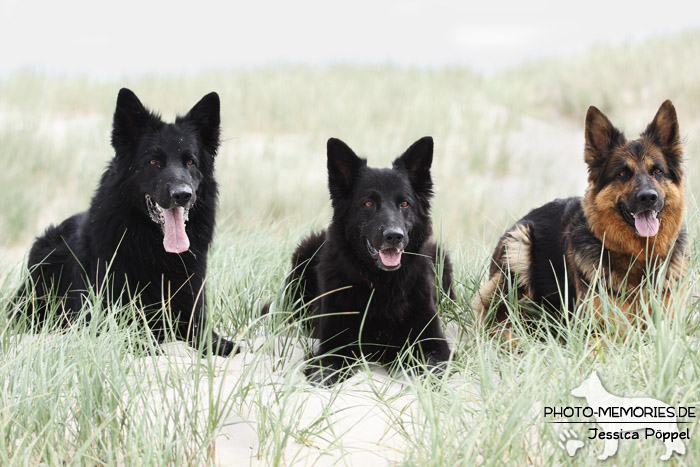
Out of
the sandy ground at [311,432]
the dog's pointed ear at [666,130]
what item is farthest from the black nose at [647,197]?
the sandy ground at [311,432]

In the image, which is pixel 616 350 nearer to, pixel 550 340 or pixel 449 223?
pixel 550 340

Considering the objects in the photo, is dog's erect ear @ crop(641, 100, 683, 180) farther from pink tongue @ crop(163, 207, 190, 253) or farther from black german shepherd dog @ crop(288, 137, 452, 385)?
pink tongue @ crop(163, 207, 190, 253)

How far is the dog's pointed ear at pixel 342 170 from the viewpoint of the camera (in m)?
4.01

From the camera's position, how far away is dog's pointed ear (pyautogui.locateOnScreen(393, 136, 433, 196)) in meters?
4.04

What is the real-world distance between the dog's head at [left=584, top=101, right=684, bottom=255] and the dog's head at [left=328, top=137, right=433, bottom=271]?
3.47ft

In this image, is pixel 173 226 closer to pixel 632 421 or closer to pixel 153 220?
pixel 153 220

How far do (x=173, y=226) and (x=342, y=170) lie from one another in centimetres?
108

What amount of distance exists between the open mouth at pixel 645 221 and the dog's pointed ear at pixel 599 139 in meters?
0.40

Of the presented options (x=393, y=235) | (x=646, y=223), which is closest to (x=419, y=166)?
(x=393, y=235)

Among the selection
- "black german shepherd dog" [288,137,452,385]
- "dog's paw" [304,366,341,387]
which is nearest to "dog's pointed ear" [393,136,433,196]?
"black german shepherd dog" [288,137,452,385]

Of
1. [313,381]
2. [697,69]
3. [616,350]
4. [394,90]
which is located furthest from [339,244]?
[697,69]

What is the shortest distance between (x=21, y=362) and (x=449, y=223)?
271 inches

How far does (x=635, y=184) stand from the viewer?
3.83m

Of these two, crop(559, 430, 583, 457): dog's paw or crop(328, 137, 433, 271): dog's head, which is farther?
crop(328, 137, 433, 271): dog's head
